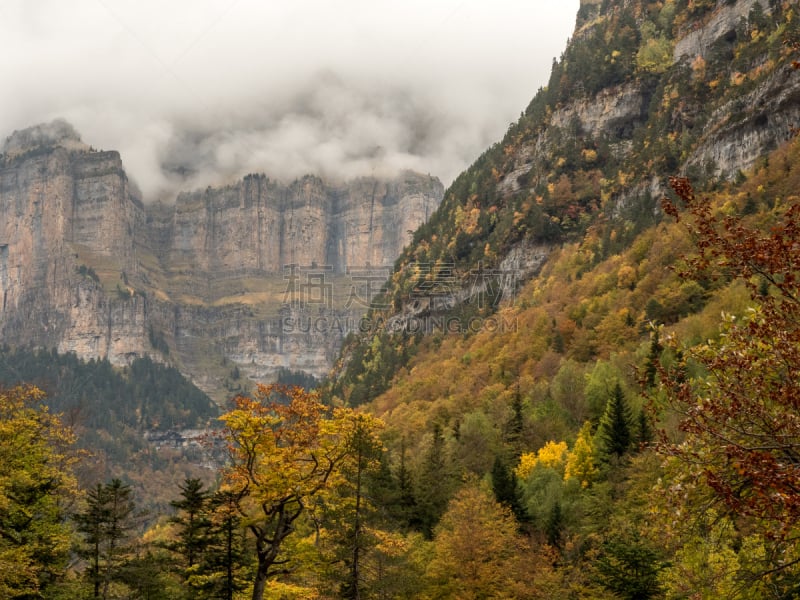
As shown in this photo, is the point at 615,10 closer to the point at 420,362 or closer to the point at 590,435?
the point at 420,362

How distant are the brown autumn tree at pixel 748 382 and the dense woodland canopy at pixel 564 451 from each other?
55 millimetres

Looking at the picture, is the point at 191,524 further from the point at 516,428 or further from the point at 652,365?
the point at 516,428

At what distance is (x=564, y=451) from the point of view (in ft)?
185

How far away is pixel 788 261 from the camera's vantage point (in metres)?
10.4

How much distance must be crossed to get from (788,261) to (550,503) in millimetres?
39743

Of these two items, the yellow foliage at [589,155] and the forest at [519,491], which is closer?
the forest at [519,491]

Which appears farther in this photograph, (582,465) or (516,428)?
(516,428)

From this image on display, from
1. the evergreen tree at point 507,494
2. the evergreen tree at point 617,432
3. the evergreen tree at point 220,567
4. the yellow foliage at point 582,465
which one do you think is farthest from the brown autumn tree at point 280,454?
the evergreen tree at point 617,432

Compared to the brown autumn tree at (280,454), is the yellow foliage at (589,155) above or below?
above

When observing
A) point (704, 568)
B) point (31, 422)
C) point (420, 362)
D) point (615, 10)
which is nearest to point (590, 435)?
point (704, 568)

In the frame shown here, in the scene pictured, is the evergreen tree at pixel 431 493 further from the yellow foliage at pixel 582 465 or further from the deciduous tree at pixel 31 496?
the deciduous tree at pixel 31 496

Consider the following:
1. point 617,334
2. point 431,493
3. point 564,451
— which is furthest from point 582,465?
point 617,334

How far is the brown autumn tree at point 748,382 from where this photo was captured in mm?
10164

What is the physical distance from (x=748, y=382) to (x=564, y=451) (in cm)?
4714
